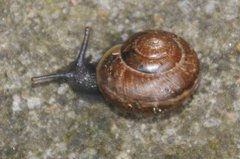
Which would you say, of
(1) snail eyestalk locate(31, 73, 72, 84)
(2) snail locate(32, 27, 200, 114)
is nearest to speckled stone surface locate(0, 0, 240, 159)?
(1) snail eyestalk locate(31, 73, 72, 84)

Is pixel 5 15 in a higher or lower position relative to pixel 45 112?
higher

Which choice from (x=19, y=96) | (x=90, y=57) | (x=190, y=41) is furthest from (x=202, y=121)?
(x=19, y=96)

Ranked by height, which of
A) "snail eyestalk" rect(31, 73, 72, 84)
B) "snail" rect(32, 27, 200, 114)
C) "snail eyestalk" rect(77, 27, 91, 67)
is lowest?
"snail eyestalk" rect(31, 73, 72, 84)

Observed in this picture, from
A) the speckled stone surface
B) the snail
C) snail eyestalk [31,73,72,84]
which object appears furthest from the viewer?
snail eyestalk [31,73,72,84]

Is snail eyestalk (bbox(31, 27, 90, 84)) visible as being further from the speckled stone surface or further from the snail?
the snail

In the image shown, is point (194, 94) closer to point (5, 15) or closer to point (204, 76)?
point (204, 76)

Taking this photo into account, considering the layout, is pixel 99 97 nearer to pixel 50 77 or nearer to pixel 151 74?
pixel 50 77

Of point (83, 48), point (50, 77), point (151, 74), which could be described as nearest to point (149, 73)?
point (151, 74)
